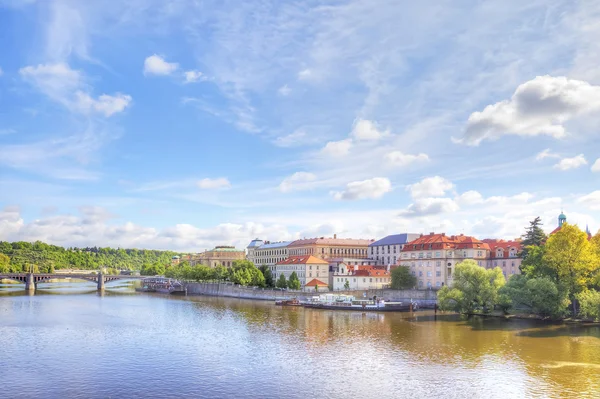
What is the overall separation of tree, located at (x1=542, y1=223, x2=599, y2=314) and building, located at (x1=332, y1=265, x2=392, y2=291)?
50.0 metres

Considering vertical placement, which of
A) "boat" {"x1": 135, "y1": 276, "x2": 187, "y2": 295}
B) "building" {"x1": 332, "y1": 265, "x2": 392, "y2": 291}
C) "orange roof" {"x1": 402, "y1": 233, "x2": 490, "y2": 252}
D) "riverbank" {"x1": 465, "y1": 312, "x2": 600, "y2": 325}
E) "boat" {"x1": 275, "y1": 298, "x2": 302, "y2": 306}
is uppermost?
"orange roof" {"x1": 402, "y1": 233, "x2": 490, "y2": 252}

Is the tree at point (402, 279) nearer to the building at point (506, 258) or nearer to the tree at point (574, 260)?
the building at point (506, 258)

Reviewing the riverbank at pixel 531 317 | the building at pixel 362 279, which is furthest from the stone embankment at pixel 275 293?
the riverbank at pixel 531 317

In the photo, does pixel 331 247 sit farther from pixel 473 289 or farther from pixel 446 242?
pixel 473 289

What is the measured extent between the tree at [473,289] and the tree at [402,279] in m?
29.7

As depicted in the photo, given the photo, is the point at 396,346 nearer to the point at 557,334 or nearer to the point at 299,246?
the point at 557,334

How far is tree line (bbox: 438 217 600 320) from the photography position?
215 ft

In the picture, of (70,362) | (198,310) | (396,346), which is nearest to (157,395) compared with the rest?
(70,362)

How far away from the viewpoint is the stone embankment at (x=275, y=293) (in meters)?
99.0

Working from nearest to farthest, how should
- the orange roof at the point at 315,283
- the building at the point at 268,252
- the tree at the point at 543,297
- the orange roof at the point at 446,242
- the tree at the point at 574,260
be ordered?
1. the tree at the point at 543,297
2. the tree at the point at 574,260
3. the orange roof at the point at 446,242
4. the orange roof at the point at 315,283
5. the building at the point at 268,252

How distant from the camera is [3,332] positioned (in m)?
55.7

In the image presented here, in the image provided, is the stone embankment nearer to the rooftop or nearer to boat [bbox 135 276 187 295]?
boat [bbox 135 276 187 295]

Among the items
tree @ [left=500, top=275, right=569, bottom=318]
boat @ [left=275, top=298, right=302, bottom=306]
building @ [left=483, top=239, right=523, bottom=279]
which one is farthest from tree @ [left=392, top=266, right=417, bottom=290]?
tree @ [left=500, top=275, right=569, bottom=318]

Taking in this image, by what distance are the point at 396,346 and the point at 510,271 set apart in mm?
63250
